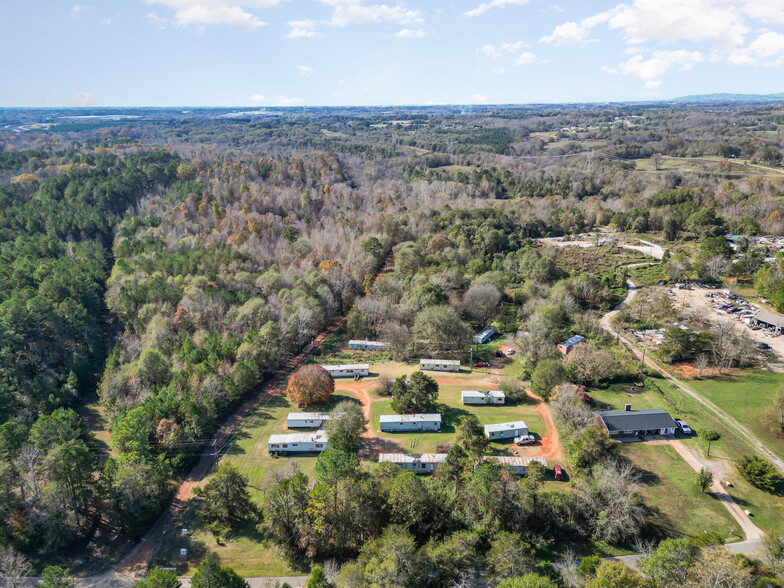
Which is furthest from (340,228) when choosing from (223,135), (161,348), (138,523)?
(223,135)

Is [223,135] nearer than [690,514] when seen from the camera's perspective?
No

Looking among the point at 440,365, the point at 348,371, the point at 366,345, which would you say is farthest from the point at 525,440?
the point at 366,345

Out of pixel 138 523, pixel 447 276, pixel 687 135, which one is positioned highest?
pixel 687 135

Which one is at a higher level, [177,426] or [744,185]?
[744,185]

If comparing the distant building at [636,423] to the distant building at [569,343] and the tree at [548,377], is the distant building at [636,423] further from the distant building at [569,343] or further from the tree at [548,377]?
the distant building at [569,343]

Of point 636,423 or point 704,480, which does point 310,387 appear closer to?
point 636,423

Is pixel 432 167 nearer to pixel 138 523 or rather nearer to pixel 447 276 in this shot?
pixel 447 276

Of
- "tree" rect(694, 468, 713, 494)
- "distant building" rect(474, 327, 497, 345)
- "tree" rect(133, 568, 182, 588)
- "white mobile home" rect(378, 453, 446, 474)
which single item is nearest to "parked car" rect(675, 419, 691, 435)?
"tree" rect(694, 468, 713, 494)
